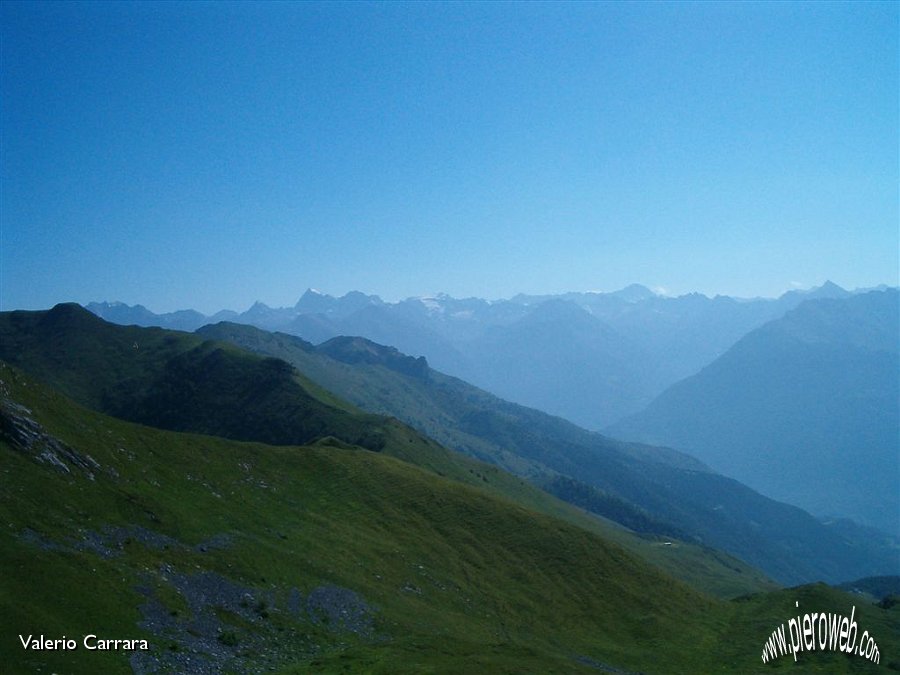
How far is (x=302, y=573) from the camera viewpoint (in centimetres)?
5681

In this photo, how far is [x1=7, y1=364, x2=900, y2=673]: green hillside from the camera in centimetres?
3841

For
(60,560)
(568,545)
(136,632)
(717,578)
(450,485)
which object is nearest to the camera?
(136,632)

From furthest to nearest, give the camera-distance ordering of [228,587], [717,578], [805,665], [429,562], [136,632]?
[717,578], [429,562], [805,665], [228,587], [136,632]

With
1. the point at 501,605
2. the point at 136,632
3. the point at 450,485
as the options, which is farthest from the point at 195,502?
the point at 450,485

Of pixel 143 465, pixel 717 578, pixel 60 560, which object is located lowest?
pixel 717 578

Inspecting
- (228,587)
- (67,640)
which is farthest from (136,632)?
(228,587)

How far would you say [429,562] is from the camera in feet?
247

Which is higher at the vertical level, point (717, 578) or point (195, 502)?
point (195, 502)

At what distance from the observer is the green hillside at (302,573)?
3841 cm

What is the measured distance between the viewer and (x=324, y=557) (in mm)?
63344

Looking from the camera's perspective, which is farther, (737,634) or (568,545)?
(568,545)

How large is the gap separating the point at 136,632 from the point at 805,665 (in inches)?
2882

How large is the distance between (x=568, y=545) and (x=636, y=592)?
11499mm

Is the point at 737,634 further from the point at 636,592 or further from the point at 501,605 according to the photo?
the point at 501,605
